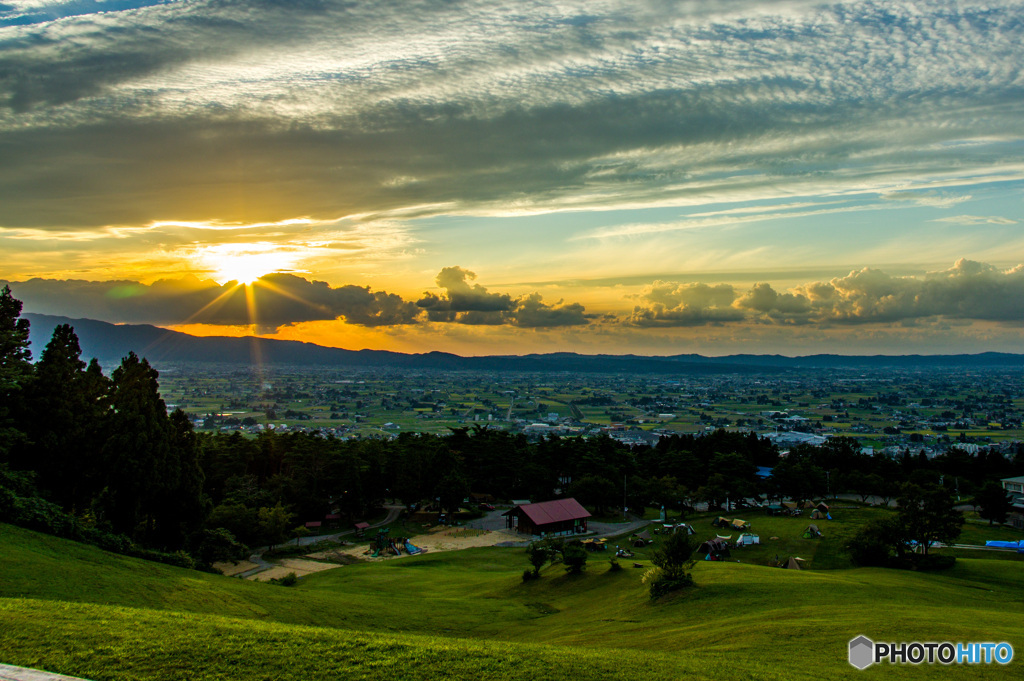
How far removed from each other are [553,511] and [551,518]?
0.97 m

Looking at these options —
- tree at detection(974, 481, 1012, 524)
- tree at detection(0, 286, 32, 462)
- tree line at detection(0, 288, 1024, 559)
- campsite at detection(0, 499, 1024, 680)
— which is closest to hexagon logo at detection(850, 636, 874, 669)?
campsite at detection(0, 499, 1024, 680)

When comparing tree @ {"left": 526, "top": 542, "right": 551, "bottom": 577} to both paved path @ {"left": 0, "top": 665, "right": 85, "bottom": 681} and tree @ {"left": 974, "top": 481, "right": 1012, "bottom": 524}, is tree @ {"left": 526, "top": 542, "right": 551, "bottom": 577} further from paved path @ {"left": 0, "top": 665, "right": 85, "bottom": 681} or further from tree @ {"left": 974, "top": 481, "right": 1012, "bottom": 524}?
tree @ {"left": 974, "top": 481, "right": 1012, "bottom": 524}

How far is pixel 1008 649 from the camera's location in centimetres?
1323

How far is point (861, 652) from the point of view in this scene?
45.4 feet

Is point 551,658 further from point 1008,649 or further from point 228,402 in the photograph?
point 228,402

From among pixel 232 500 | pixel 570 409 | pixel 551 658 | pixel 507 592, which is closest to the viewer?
pixel 551 658

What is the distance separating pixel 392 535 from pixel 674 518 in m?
26.1

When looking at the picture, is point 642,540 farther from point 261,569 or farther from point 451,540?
point 261,569

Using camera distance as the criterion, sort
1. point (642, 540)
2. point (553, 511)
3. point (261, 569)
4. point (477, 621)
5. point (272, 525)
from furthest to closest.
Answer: point (553, 511), point (642, 540), point (272, 525), point (261, 569), point (477, 621)

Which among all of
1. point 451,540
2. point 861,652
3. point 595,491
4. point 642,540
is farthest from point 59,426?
point 595,491

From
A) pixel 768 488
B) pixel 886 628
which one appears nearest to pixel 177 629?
pixel 886 628

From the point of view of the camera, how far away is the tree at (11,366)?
1027 inches

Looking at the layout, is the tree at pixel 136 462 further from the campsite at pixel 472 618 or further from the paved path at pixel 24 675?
the paved path at pixel 24 675

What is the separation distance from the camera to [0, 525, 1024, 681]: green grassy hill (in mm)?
10758
